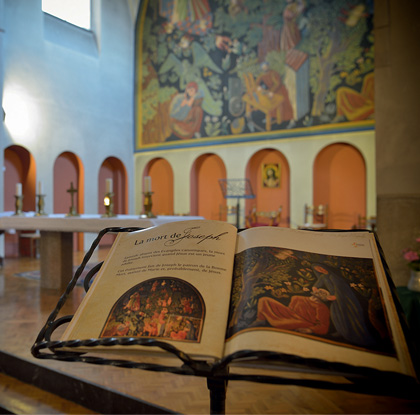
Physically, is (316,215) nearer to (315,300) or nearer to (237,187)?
(237,187)

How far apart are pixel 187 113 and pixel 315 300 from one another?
489 inches

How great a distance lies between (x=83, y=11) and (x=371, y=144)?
930 cm

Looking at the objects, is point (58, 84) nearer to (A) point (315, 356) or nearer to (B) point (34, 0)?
(B) point (34, 0)

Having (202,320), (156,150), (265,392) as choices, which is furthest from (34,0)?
(202,320)

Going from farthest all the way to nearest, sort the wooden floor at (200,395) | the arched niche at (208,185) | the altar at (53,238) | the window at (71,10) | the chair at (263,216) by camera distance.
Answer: the arched niche at (208,185) → the window at (71,10) → the chair at (263,216) → the altar at (53,238) → the wooden floor at (200,395)

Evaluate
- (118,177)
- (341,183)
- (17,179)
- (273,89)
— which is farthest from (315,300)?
(118,177)

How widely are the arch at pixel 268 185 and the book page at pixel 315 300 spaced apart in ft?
35.7

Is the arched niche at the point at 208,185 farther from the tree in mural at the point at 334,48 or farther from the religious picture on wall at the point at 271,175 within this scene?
the tree in mural at the point at 334,48

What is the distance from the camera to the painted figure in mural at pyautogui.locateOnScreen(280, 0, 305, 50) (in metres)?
11.1

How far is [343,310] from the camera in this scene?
0.97 meters

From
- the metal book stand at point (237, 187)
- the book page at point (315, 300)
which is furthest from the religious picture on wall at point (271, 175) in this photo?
the book page at point (315, 300)

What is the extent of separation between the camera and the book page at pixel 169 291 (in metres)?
0.97

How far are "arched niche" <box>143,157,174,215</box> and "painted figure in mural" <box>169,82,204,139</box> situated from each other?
4.48 ft

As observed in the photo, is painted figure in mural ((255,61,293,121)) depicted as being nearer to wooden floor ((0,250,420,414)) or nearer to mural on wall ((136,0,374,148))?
mural on wall ((136,0,374,148))
